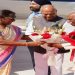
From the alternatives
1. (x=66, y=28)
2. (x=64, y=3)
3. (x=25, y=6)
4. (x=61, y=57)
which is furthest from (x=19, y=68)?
(x=64, y=3)

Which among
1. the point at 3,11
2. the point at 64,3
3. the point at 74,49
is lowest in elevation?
the point at 64,3

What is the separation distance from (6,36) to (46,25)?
59 centimetres

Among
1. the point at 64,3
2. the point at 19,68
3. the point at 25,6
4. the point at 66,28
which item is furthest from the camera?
the point at 64,3

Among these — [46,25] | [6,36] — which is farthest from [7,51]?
[46,25]

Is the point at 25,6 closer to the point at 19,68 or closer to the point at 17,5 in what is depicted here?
the point at 17,5

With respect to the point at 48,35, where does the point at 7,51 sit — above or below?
below

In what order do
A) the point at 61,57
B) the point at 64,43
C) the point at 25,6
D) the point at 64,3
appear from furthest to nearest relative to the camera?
the point at 64,3
the point at 25,6
the point at 61,57
the point at 64,43

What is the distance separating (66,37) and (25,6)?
543 inches

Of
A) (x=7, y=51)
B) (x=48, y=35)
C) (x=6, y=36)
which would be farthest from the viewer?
(x=7, y=51)

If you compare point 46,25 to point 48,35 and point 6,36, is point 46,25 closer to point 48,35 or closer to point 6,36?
point 48,35

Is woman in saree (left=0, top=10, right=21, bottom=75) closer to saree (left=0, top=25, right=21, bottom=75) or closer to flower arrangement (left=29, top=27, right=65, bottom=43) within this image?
saree (left=0, top=25, right=21, bottom=75)

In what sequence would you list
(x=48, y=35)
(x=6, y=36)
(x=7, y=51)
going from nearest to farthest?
1. (x=48, y=35)
2. (x=6, y=36)
3. (x=7, y=51)

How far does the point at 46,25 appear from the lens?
506 centimetres

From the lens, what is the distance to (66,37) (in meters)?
4.66
